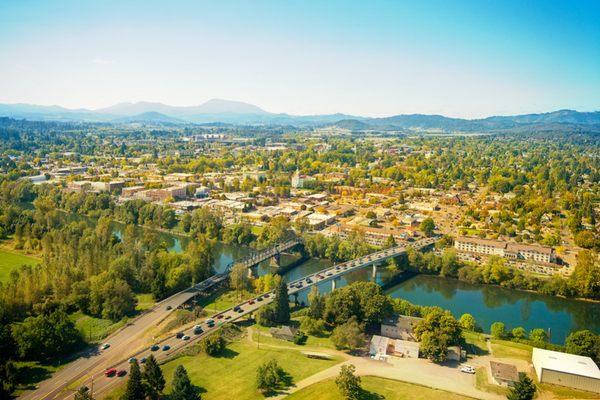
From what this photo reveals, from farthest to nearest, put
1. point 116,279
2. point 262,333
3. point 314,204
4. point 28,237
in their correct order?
point 314,204 → point 28,237 → point 116,279 → point 262,333

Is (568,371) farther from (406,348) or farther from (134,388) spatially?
(134,388)

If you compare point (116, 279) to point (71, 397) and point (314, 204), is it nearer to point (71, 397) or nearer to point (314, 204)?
point (71, 397)

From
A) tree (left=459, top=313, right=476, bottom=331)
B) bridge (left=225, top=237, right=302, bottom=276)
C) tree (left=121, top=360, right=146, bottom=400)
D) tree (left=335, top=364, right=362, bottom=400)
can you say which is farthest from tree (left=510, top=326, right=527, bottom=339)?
tree (left=121, top=360, right=146, bottom=400)

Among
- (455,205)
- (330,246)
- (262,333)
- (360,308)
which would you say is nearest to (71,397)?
(262,333)

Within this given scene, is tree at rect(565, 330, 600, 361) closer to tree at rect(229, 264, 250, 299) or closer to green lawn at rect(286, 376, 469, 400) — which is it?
green lawn at rect(286, 376, 469, 400)

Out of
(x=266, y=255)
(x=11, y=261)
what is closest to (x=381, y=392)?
(x=266, y=255)

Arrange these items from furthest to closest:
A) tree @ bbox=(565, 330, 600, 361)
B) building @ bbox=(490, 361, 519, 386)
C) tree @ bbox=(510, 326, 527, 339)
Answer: tree @ bbox=(510, 326, 527, 339), tree @ bbox=(565, 330, 600, 361), building @ bbox=(490, 361, 519, 386)

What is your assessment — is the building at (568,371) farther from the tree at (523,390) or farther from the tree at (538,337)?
the tree at (538,337)
